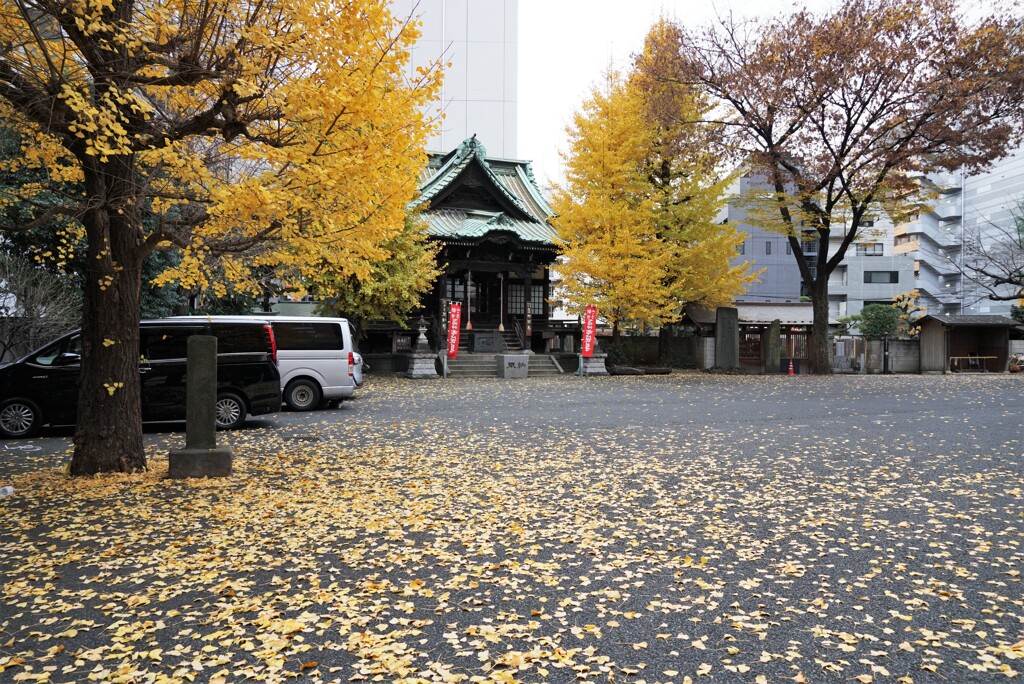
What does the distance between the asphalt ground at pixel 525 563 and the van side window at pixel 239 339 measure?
2.12m

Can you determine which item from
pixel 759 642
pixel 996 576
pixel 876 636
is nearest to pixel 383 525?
pixel 759 642

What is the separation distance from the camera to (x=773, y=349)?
2753 cm

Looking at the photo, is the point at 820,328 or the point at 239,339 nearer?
the point at 239,339

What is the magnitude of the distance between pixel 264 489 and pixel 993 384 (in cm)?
2310

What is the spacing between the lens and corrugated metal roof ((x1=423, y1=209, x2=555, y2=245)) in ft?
85.0

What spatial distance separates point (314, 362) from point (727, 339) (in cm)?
1849

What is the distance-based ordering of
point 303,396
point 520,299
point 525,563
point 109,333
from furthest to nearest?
point 520,299
point 303,396
point 109,333
point 525,563

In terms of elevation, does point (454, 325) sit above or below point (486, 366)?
A: above

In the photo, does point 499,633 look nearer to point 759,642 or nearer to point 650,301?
point 759,642

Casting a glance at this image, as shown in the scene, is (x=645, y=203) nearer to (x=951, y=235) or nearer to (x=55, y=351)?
(x=55, y=351)

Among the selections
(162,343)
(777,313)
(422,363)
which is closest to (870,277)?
(777,313)

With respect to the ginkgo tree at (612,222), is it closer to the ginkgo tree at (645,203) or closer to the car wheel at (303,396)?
the ginkgo tree at (645,203)

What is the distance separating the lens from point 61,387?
10484 mm

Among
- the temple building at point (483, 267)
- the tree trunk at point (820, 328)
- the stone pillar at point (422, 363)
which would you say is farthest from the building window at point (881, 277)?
the stone pillar at point (422, 363)
